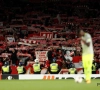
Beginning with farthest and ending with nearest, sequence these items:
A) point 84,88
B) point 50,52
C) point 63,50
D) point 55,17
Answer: point 55,17
point 63,50
point 50,52
point 84,88

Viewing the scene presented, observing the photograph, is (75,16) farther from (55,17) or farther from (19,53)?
(19,53)

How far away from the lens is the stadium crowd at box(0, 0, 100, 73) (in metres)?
24.1

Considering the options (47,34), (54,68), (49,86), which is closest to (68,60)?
(54,68)

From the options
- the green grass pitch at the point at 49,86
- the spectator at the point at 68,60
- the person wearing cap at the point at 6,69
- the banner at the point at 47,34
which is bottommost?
the green grass pitch at the point at 49,86

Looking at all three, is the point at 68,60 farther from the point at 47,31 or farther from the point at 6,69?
the point at 47,31

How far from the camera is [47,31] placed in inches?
1129

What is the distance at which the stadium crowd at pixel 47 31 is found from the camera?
79.0 feet

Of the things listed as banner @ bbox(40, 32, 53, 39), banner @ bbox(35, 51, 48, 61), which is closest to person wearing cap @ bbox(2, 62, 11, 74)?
banner @ bbox(35, 51, 48, 61)

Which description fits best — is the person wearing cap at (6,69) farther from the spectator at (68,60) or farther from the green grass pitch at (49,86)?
the green grass pitch at (49,86)

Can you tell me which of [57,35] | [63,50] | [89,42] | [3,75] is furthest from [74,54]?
[89,42]

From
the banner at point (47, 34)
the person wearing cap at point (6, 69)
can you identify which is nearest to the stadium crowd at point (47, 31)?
the banner at point (47, 34)

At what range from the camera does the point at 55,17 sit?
31219mm

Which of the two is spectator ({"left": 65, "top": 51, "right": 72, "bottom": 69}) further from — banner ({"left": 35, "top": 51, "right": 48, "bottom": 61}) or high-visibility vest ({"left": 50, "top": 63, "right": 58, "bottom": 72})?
banner ({"left": 35, "top": 51, "right": 48, "bottom": 61})

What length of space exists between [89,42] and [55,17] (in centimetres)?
1796
